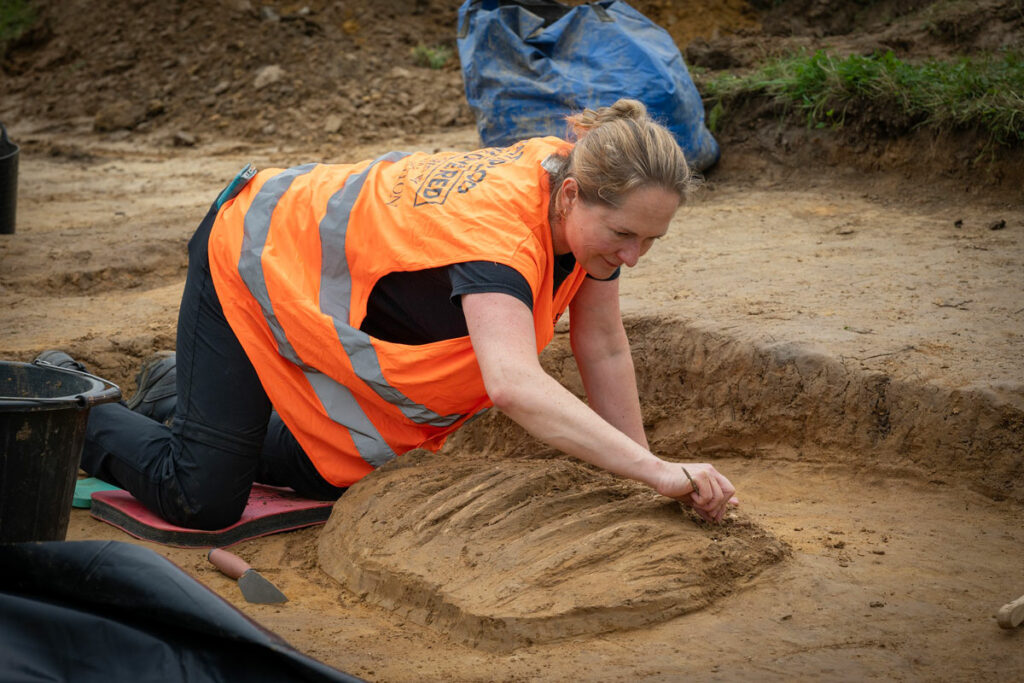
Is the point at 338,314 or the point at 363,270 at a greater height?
the point at 363,270

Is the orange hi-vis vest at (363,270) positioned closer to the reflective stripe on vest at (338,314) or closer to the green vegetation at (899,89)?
the reflective stripe on vest at (338,314)

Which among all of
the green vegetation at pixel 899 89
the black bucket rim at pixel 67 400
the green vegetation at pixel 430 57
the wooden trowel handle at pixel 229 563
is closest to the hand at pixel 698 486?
the wooden trowel handle at pixel 229 563

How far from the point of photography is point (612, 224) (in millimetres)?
2043

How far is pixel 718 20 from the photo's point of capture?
8.21 metres

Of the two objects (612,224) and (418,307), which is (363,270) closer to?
(418,307)

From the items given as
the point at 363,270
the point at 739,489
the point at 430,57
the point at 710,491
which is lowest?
the point at 739,489

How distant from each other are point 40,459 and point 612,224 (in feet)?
4.17

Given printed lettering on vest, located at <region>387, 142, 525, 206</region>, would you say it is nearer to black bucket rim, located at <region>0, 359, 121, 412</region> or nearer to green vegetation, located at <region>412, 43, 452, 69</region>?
black bucket rim, located at <region>0, 359, 121, 412</region>

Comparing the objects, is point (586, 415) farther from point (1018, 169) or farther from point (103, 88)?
point (103, 88)

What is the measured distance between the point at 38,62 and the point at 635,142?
33.4 feet

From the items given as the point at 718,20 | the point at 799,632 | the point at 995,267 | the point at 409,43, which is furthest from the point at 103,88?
the point at 799,632

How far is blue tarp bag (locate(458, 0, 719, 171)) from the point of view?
482cm

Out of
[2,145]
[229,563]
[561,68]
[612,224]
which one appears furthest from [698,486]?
[2,145]

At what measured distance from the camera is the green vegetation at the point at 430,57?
342 inches
